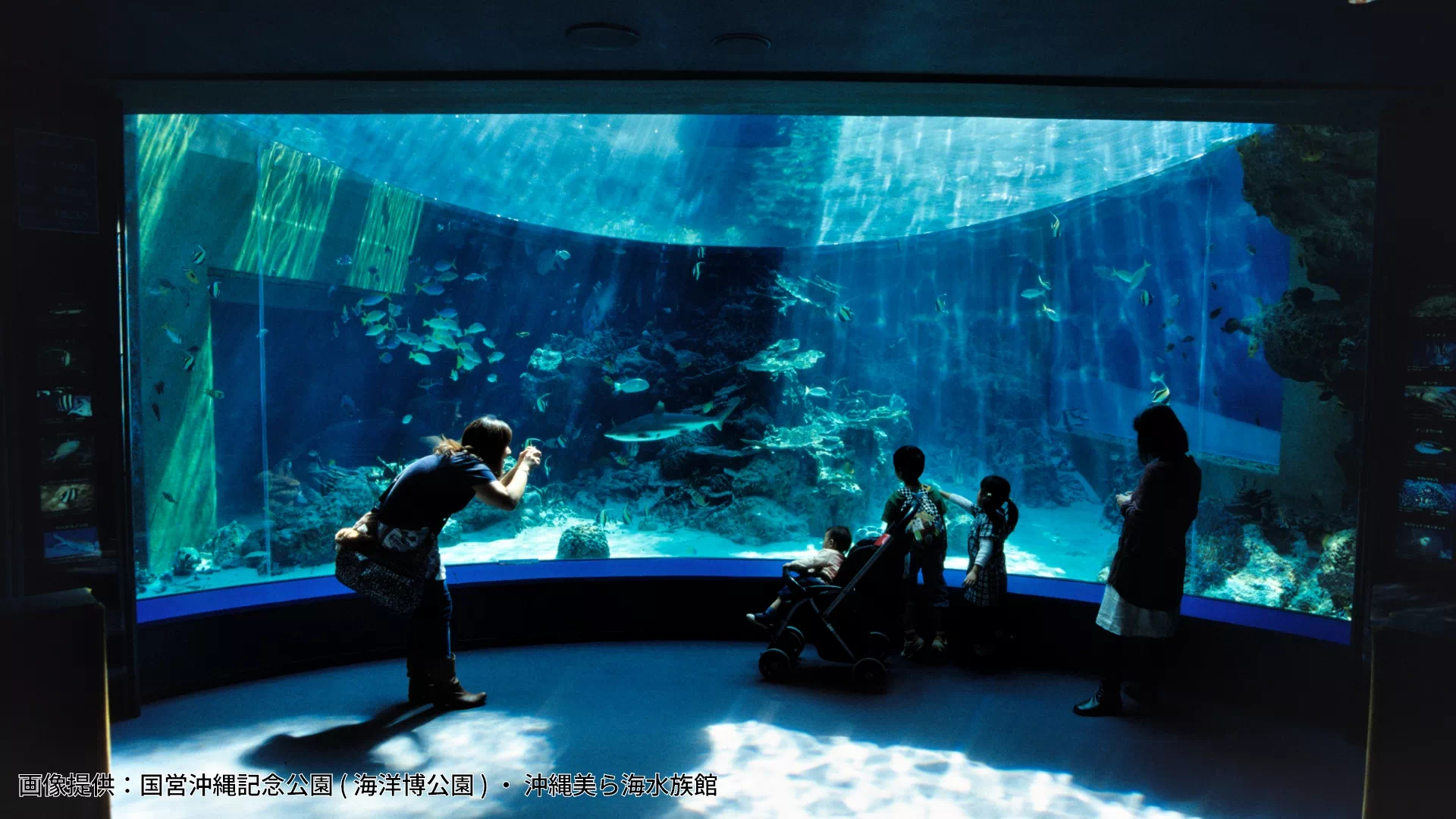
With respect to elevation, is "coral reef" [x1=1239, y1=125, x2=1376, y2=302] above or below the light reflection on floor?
above

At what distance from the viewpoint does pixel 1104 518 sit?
13.3m

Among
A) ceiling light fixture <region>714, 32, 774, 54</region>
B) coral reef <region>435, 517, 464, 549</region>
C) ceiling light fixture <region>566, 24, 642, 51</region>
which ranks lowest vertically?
coral reef <region>435, 517, 464, 549</region>

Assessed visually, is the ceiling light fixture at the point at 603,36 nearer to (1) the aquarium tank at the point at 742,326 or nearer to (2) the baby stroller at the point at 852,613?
(2) the baby stroller at the point at 852,613

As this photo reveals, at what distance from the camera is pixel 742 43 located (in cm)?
312

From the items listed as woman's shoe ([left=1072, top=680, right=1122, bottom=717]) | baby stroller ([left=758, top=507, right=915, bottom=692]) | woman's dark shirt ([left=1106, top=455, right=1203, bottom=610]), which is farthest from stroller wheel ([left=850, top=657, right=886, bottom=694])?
woman's dark shirt ([left=1106, top=455, right=1203, bottom=610])

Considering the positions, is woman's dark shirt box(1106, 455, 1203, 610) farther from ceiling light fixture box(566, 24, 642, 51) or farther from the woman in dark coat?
ceiling light fixture box(566, 24, 642, 51)

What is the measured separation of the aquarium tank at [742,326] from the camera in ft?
29.9

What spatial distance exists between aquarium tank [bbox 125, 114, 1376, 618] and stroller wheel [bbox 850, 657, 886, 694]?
17.2 ft

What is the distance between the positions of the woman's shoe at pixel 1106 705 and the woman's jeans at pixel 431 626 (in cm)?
330

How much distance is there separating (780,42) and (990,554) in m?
2.95

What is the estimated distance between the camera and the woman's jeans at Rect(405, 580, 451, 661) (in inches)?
140

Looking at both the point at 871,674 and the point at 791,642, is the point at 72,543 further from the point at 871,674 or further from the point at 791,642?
the point at 871,674

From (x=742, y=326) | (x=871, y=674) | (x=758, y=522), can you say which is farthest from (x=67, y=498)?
(x=742, y=326)

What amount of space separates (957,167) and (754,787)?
12055 mm
